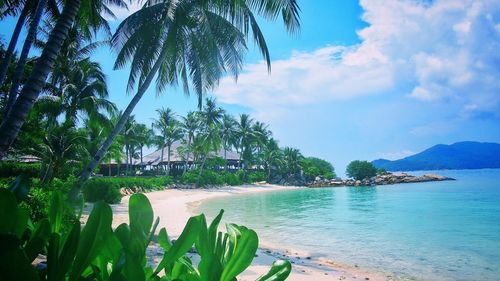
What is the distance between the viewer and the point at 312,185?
4631 cm

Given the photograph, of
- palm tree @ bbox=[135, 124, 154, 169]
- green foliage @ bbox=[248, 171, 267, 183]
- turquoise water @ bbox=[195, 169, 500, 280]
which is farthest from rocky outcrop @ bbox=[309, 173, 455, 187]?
turquoise water @ bbox=[195, 169, 500, 280]

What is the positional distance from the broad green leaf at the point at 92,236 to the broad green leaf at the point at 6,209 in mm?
118

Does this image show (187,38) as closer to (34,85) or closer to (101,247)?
(34,85)

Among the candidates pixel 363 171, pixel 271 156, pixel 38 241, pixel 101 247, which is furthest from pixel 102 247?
pixel 363 171

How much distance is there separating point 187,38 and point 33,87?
5.88 meters

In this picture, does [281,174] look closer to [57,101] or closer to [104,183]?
[104,183]

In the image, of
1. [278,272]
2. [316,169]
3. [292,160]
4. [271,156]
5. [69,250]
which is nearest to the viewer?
[69,250]

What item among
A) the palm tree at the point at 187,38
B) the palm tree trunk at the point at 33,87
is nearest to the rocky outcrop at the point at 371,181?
the palm tree at the point at 187,38

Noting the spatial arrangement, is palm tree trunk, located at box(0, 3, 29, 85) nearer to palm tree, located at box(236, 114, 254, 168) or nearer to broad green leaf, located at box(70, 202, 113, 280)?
→ broad green leaf, located at box(70, 202, 113, 280)

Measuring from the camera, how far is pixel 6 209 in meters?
0.48

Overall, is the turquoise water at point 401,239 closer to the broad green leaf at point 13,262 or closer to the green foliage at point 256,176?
the broad green leaf at point 13,262

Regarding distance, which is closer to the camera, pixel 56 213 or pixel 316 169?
pixel 56 213

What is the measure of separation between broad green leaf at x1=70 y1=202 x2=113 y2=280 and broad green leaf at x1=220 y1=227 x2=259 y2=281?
291mm

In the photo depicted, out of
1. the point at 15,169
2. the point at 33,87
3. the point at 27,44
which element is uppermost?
the point at 27,44
